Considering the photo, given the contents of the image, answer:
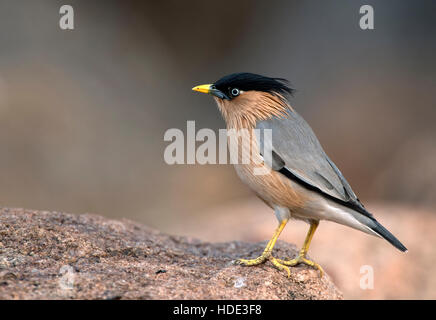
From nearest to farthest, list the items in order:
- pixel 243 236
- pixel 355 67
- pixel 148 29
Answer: pixel 243 236 < pixel 355 67 < pixel 148 29

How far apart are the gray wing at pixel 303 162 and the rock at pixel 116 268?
0.86 metres

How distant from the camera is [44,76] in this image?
48.0 ft

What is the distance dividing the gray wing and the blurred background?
16.6ft

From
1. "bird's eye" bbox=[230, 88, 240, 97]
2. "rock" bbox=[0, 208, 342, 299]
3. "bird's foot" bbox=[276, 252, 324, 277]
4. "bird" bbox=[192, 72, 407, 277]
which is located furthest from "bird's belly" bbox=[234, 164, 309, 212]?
"bird's eye" bbox=[230, 88, 240, 97]

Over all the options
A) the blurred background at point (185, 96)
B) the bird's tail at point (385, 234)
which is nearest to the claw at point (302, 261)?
the bird's tail at point (385, 234)

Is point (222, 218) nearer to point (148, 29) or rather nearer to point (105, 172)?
point (105, 172)

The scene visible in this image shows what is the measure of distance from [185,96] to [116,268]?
13.9m

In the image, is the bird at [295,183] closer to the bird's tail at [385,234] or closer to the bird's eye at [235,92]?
the bird's tail at [385,234]

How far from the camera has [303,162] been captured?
534 cm

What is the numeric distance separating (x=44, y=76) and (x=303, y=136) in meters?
10.9

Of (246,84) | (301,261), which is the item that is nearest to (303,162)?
(301,261)

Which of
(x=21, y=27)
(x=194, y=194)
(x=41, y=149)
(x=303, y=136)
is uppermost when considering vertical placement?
(x=21, y=27)

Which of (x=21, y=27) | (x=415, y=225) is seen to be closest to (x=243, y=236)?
(x=415, y=225)

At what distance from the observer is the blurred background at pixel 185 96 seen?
13.7 metres
